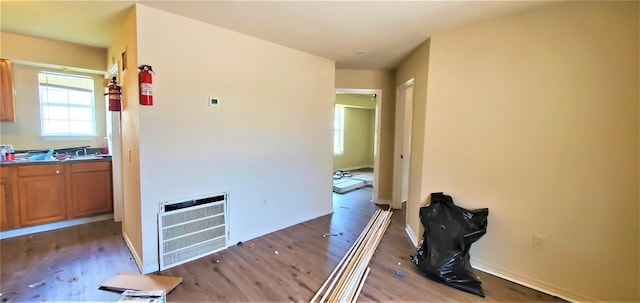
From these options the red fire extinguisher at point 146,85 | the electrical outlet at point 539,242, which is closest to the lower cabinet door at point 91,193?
the red fire extinguisher at point 146,85

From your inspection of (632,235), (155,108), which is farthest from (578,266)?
(155,108)

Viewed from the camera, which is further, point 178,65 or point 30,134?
point 30,134

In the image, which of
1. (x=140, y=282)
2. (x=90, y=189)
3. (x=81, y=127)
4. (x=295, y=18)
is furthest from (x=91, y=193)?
(x=295, y=18)

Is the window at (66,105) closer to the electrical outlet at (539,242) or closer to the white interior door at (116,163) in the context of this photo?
the white interior door at (116,163)

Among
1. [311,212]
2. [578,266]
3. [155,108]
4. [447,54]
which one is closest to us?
[578,266]

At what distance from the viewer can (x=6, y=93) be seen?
10.4 ft

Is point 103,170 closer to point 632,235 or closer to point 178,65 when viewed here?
point 178,65

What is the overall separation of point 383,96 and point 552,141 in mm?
2736

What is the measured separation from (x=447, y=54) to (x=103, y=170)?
179 inches

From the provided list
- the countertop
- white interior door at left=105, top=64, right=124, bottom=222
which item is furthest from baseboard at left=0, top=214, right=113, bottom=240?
the countertop

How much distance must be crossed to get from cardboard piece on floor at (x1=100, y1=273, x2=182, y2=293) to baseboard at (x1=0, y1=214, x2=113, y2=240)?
1.90 meters

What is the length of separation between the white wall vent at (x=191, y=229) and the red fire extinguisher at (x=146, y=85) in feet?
3.18

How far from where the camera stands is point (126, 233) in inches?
118

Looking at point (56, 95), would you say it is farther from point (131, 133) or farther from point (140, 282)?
point (140, 282)
